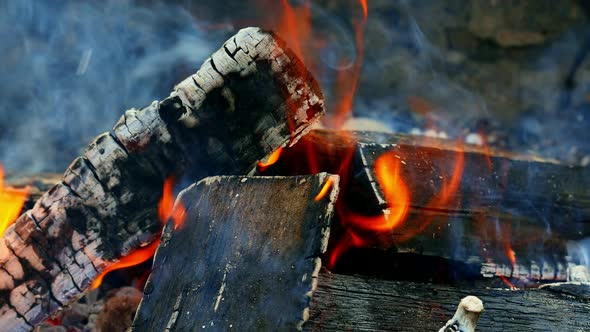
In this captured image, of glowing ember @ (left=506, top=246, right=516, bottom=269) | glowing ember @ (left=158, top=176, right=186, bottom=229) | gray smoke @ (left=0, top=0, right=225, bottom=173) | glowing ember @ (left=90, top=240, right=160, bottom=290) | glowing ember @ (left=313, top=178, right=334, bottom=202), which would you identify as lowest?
glowing ember @ (left=90, top=240, right=160, bottom=290)

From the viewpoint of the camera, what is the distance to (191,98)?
93.4 inches

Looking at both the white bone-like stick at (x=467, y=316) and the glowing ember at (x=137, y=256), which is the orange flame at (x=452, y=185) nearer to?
the white bone-like stick at (x=467, y=316)

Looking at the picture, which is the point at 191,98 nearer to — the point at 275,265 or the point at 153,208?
the point at 153,208

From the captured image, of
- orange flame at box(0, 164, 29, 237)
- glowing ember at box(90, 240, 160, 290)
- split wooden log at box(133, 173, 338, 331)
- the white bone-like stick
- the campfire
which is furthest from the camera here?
orange flame at box(0, 164, 29, 237)

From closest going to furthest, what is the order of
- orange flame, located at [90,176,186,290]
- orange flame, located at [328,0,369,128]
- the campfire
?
the campfire < orange flame, located at [90,176,186,290] < orange flame, located at [328,0,369,128]

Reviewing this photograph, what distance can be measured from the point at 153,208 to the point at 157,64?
2754 millimetres

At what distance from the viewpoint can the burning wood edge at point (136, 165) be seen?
7.82 feet

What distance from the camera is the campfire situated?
1899mm

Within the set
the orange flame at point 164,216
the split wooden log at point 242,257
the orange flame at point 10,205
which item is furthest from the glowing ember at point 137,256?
the orange flame at point 10,205

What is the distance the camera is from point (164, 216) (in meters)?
2.48

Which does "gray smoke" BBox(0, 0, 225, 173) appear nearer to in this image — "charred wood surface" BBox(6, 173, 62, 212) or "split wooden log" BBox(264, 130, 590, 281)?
"charred wood surface" BBox(6, 173, 62, 212)

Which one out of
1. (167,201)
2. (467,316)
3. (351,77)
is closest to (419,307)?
(467,316)

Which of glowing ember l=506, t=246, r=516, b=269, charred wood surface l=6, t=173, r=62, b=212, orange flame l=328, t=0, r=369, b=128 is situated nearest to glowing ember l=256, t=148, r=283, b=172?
glowing ember l=506, t=246, r=516, b=269

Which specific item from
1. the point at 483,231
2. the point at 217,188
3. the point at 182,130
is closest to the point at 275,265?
the point at 217,188
